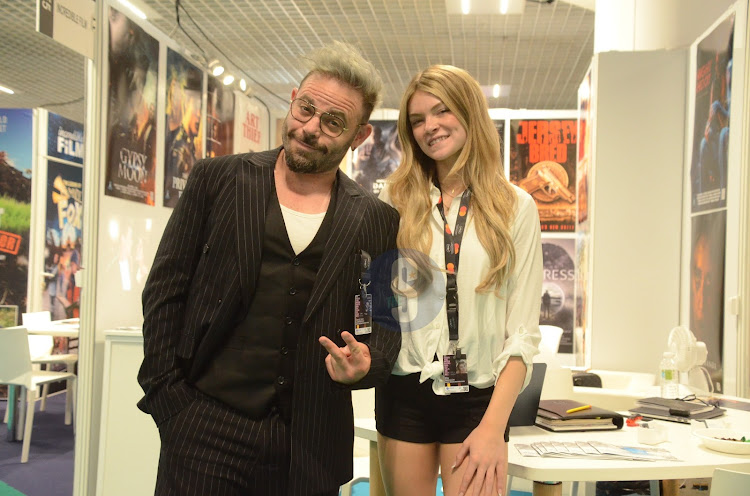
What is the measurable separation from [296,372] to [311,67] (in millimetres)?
762

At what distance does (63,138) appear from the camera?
18.5 ft

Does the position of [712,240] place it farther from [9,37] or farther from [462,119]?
[9,37]

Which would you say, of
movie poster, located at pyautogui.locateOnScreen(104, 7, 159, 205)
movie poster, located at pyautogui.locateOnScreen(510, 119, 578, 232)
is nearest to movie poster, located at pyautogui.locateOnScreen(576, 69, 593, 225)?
movie poster, located at pyautogui.locateOnScreen(510, 119, 578, 232)

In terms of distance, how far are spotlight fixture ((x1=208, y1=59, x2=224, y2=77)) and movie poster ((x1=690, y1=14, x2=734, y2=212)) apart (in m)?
3.48

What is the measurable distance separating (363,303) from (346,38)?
25.6ft

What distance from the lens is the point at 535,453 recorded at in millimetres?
2145

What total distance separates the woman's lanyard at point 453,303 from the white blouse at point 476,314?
1 cm

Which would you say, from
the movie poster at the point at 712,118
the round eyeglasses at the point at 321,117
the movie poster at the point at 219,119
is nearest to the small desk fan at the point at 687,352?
the movie poster at the point at 712,118

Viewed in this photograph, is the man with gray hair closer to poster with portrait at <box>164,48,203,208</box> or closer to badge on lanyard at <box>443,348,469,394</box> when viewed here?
badge on lanyard at <box>443,348,469,394</box>

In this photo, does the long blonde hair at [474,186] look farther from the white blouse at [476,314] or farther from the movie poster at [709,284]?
the movie poster at [709,284]

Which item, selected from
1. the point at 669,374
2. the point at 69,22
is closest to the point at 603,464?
the point at 669,374

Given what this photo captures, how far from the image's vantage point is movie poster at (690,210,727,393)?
396 cm

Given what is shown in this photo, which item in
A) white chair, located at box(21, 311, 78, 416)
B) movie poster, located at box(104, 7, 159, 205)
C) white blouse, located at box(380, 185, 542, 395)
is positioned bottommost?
white chair, located at box(21, 311, 78, 416)

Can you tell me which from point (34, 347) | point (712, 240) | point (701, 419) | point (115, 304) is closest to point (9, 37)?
point (34, 347)
